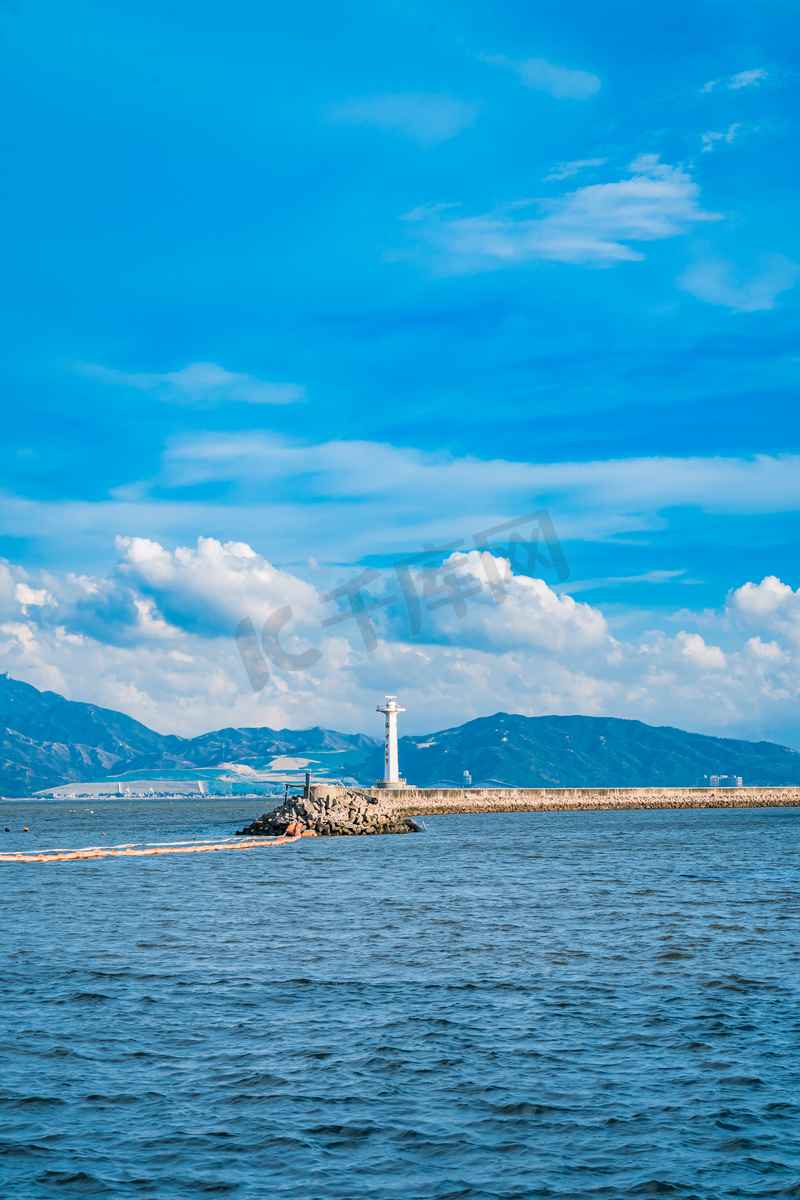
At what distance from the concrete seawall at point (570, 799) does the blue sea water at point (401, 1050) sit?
203ft

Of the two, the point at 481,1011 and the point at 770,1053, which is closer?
the point at 770,1053

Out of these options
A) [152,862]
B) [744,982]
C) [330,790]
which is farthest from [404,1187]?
[330,790]

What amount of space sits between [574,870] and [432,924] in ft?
Result: 64.7

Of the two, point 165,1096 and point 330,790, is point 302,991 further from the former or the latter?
point 330,790

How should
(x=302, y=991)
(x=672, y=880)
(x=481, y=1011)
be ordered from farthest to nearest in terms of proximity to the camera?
1. (x=672, y=880)
2. (x=302, y=991)
3. (x=481, y=1011)

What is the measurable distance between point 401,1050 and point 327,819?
65024mm

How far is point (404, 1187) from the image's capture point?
31.2 feet

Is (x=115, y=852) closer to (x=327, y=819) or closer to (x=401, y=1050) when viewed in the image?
(x=327, y=819)

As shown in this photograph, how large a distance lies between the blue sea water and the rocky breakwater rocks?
4431cm

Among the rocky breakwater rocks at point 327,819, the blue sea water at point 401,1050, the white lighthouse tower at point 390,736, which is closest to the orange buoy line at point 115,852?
the rocky breakwater rocks at point 327,819

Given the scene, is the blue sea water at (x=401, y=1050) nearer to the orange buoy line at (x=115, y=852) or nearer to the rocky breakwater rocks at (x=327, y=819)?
the orange buoy line at (x=115, y=852)

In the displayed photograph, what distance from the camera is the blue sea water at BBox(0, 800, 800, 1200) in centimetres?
1001

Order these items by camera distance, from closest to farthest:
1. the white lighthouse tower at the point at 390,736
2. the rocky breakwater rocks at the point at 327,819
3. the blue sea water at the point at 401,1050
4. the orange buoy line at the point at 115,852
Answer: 1. the blue sea water at the point at 401,1050
2. the orange buoy line at the point at 115,852
3. the rocky breakwater rocks at the point at 327,819
4. the white lighthouse tower at the point at 390,736

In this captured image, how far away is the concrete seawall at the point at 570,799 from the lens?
116000 mm
